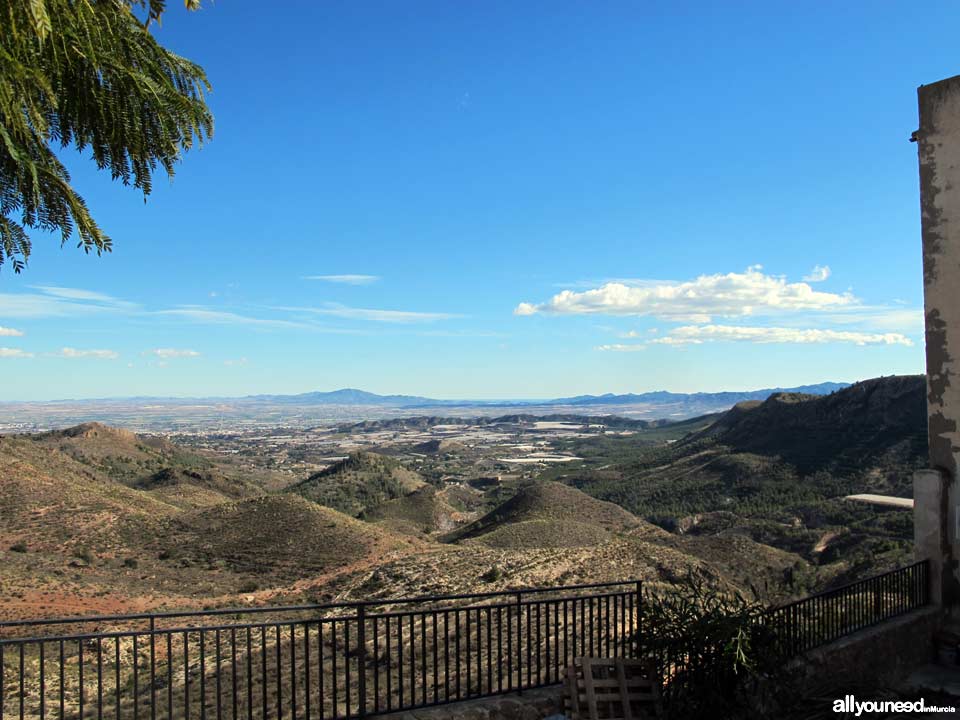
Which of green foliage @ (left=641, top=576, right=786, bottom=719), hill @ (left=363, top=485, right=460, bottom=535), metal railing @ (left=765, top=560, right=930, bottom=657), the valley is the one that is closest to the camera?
green foliage @ (left=641, top=576, right=786, bottom=719)

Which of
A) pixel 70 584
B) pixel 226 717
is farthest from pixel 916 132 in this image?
pixel 70 584

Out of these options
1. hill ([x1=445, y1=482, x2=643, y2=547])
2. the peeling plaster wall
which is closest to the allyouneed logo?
the peeling plaster wall

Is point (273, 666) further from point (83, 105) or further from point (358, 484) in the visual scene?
point (358, 484)

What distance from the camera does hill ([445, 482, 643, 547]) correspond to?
38.1 m

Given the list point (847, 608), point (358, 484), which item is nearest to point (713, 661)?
point (847, 608)

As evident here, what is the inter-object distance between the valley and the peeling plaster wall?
46.8 feet

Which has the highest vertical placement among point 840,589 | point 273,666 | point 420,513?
point 840,589

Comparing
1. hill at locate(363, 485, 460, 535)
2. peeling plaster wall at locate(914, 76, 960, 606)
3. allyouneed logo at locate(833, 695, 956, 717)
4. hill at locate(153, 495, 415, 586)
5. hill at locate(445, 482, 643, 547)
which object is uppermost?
peeling plaster wall at locate(914, 76, 960, 606)

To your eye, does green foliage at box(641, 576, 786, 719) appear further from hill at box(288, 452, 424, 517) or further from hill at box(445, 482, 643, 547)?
hill at box(288, 452, 424, 517)

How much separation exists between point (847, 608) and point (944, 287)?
201 inches

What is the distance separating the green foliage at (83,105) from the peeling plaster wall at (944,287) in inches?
422

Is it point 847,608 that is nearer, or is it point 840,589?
point 840,589

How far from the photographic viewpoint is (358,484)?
85875 mm

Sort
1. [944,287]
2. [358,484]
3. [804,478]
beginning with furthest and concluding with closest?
1. [358,484]
2. [804,478]
3. [944,287]
